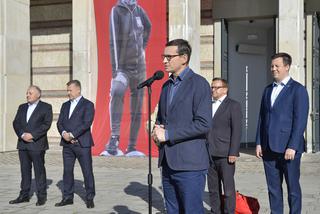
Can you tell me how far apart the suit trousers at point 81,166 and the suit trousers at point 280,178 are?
3159 mm

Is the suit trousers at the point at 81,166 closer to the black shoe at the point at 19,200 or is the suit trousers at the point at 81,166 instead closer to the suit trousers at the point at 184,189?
the black shoe at the point at 19,200

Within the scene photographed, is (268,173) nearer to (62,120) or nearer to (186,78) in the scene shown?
(186,78)

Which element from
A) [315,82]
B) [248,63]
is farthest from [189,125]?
[248,63]

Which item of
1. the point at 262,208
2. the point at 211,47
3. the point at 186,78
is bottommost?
the point at 262,208

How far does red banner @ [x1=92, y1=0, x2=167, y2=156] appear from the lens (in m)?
15.4

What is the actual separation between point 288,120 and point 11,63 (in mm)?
12159

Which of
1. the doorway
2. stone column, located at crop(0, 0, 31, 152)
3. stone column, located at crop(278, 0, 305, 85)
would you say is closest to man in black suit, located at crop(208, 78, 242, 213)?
stone column, located at crop(278, 0, 305, 85)

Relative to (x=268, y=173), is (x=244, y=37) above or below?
above

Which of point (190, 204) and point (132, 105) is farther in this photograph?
point (132, 105)

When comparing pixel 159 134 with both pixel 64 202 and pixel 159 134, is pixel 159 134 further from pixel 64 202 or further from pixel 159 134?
pixel 64 202

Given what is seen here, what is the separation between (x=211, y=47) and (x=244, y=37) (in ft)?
5.44

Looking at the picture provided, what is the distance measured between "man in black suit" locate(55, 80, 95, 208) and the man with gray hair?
701cm

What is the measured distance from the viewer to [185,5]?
48.9 ft

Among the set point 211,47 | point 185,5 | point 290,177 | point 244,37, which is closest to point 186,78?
point 290,177
